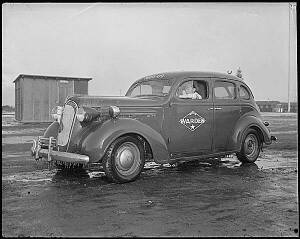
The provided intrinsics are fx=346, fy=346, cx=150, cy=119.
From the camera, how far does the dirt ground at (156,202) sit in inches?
130

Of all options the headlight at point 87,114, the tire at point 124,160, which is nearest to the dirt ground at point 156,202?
the tire at point 124,160

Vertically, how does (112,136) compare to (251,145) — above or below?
above

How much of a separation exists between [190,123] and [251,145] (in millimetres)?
1869

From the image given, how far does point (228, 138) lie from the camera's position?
6.72m

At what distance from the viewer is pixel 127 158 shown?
5289 mm

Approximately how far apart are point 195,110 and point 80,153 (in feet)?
7.37

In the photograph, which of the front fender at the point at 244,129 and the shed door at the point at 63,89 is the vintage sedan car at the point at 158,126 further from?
the shed door at the point at 63,89

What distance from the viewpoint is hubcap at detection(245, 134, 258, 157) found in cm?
716

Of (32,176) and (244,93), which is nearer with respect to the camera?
(32,176)

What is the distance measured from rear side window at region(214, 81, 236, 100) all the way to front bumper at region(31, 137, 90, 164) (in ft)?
9.80

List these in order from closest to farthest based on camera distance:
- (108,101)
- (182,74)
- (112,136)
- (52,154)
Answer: (112,136) < (52,154) < (108,101) < (182,74)

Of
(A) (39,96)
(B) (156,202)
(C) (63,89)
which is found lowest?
(B) (156,202)

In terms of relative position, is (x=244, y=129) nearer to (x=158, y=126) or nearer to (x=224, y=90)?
(x=224, y=90)

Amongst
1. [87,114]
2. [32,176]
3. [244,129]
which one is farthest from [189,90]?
[32,176]
